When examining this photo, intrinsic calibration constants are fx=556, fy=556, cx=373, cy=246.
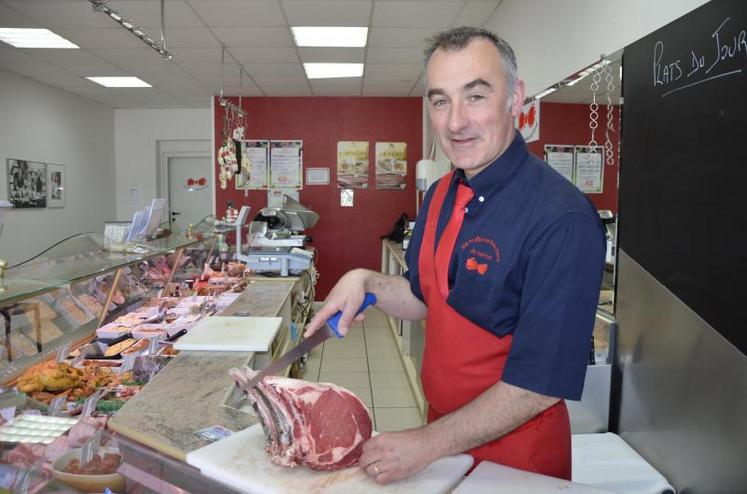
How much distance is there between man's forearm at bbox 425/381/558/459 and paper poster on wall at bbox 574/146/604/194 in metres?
1.96

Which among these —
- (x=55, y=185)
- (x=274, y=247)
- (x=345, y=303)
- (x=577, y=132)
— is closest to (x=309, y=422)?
(x=345, y=303)

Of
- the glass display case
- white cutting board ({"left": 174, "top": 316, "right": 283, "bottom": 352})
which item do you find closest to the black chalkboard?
white cutting board ({"left": 174, "top": 316, "right": 283, "bottom": 352})

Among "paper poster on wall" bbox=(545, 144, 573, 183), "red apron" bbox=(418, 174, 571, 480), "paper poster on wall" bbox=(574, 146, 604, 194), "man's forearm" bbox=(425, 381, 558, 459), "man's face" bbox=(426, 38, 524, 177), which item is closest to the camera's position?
"man's forearm" bbox=(425, 381, 558, 459)

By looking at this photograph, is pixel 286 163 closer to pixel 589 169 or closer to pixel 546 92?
pixel 546 92

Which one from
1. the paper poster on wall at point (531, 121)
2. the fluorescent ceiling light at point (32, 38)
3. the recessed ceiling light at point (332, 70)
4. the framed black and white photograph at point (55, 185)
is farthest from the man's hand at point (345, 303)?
the framed black and white photograph at point (55, 185)

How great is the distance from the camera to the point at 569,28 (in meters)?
3.47

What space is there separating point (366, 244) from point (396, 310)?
768 cm

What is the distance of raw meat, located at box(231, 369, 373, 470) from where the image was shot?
109 cm

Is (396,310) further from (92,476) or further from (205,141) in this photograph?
(205,141)

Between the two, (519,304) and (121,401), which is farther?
(121,401)

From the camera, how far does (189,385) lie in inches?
75.0

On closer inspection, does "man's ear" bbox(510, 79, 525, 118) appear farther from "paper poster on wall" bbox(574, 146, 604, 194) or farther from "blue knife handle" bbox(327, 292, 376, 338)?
"paper poster on wall" bbox(574, 146, 604, 194)

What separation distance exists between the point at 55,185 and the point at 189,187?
2.59 meters

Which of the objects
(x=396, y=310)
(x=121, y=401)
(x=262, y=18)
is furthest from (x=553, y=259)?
(x=262, y=18)
